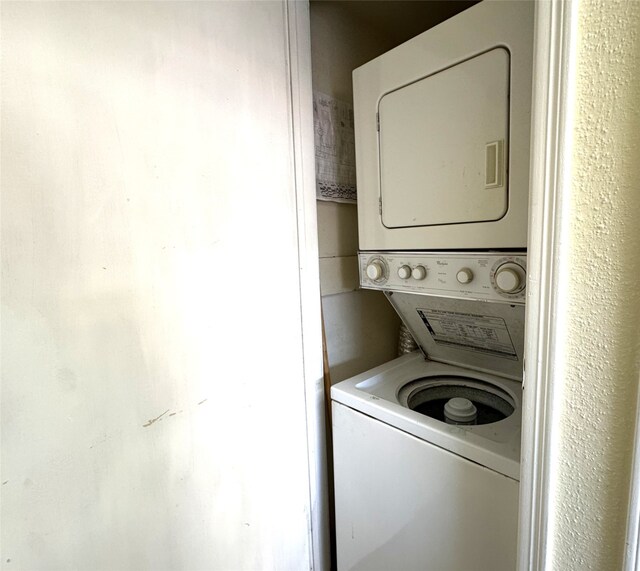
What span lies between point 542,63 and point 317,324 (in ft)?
3.78

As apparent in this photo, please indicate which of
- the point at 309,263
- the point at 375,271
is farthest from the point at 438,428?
the point at 309,263

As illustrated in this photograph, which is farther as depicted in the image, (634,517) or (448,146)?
(448,146)

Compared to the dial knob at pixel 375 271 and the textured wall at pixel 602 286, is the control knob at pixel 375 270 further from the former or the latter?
the textured wall at pixel 602 286

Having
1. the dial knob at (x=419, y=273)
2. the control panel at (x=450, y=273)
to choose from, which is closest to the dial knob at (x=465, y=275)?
the control panel at (x=450, y=273)

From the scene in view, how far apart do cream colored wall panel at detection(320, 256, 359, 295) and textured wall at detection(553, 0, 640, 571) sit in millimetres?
1143

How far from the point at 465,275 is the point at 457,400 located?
1.74 ft

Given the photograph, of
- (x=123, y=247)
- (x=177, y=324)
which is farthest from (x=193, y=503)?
(x=123, y=247)

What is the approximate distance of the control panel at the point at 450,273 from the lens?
3.58ft

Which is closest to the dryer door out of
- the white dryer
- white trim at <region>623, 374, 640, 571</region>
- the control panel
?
the white dryer

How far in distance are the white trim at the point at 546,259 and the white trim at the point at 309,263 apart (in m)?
0.90

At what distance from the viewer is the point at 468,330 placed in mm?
1485

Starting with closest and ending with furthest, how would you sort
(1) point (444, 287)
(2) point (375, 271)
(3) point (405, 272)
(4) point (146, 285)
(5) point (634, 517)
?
(5) point (634, 517) < (4) point (146, 285) < (1) point (444, 287) < (3) point (405, 272) < (2) point (375, 271)

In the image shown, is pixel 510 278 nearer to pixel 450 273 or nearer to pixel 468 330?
pixel 450 273

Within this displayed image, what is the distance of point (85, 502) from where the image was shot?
0.99 metres
